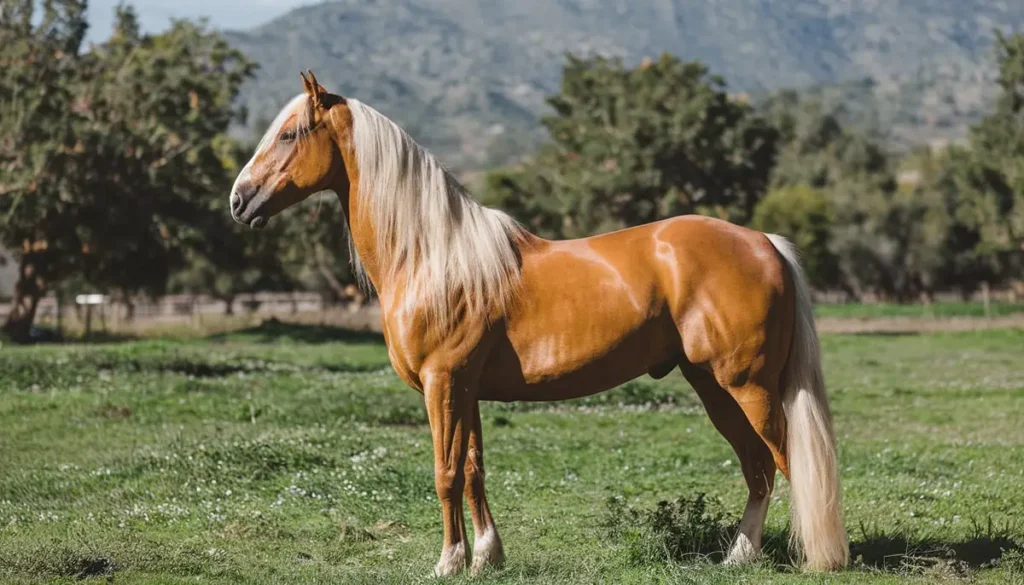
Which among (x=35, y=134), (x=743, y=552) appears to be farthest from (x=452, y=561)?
(x=35, y=134)

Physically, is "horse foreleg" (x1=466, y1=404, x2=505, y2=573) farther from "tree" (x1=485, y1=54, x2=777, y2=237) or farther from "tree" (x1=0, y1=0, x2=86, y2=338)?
"tree" (x1=485, y1=54, x2=777, y2=237)

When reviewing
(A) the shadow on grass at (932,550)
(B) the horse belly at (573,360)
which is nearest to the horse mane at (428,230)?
(B) the horse belly at (573,360)

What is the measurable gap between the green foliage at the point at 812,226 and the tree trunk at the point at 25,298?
50969 mm

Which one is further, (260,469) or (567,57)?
(567,57)

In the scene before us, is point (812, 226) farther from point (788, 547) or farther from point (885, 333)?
point (788, 547)

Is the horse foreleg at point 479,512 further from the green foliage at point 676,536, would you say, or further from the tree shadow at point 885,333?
the tree shadow at point 885,333

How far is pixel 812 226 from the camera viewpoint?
254ft

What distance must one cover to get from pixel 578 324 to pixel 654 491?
12.3ft

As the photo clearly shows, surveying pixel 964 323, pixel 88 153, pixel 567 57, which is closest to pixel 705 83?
pixel 567 57

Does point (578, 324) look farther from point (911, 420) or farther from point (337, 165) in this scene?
point (911, 420)

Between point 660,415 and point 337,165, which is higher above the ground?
point 337,165

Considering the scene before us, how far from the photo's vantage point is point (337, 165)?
24.2 feet

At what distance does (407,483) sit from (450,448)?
3.58m

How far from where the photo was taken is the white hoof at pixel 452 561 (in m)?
7.11
